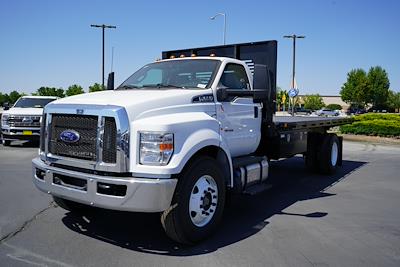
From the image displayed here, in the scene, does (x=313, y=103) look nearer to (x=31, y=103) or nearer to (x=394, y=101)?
(x=394, y=101)

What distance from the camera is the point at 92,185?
4227 mm

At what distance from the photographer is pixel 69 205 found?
18.0 ft

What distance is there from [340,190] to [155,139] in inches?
199

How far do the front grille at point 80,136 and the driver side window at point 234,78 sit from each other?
1.95m

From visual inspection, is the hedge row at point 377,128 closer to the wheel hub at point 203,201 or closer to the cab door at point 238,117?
the cab door at point 238,117

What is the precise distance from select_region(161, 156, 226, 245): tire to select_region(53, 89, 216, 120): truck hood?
2.46 ft

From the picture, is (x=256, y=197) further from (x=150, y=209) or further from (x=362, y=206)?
(x=150, y=209)

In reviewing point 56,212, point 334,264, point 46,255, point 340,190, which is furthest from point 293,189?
point 46,255

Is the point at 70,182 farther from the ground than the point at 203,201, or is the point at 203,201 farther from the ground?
the point at 70,182

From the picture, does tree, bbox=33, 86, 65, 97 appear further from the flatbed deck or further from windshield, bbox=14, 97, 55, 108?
the flatbed deck

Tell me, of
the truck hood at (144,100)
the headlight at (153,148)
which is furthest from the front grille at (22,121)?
the headlight at (153,148)

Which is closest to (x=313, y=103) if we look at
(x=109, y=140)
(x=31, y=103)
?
(x=31, y=103)

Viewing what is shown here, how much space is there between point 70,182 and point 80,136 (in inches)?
22.0

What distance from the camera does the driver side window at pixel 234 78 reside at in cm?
565
